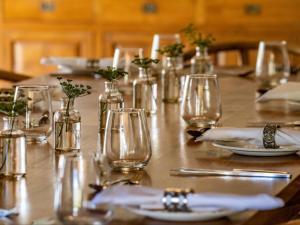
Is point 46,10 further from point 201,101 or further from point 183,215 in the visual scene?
point 183,215

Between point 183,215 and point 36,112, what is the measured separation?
780 mm

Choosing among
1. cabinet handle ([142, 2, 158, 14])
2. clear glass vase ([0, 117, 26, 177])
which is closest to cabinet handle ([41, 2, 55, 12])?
cabinet handle ([142, 2, 158, 14])

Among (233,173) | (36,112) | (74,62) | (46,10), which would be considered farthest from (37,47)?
(233,173)

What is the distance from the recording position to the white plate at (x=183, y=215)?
1.19 m

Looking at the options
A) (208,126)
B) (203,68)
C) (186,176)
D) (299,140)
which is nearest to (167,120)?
(208,126)

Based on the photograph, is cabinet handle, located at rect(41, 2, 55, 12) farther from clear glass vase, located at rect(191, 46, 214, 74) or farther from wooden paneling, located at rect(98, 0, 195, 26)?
clear glass vase, located at rect(191, 46, 214, 74)

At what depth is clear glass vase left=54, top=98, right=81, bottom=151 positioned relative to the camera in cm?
174

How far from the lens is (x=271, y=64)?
282cm

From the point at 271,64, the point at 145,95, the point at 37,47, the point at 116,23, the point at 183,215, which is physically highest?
the point at 116,23

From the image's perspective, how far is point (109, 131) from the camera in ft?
5.07

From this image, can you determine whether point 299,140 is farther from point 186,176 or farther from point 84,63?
point 84,63

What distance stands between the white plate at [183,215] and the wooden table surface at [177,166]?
11 mm

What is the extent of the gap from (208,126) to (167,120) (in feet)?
0.50

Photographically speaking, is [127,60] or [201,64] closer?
[127,60]
